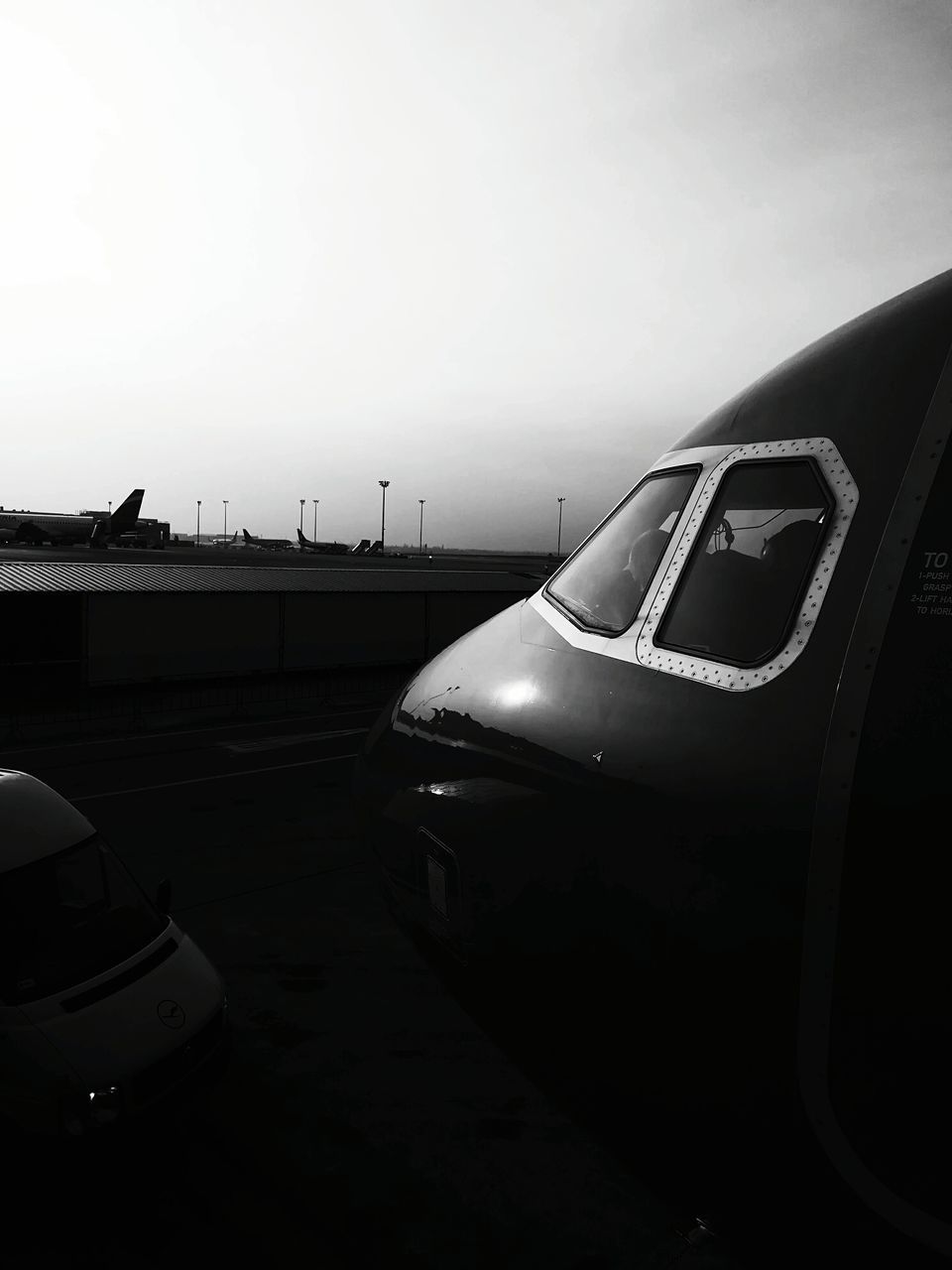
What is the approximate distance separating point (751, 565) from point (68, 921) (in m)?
6.23

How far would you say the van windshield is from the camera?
693 cm

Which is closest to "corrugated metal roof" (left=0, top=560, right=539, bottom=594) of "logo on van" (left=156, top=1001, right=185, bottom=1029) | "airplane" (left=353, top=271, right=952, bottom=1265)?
"logo on van" (left=156, top=1001, right=185, bottom=1029)

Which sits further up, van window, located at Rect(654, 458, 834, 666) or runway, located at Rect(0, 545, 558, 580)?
van window, located at Rect(654, 458, 834, 666)

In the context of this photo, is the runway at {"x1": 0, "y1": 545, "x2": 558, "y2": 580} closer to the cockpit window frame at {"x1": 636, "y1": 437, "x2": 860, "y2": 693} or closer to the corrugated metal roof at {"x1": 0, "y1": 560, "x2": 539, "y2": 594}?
the corrugated metal roof at {"x1": 0, "y1": 560, "x2": 539, "y2": 594}

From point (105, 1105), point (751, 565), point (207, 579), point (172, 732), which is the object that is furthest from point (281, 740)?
point (751, 565)

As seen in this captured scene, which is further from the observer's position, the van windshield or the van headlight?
the van windshield

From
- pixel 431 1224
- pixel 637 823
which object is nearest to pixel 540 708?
pixel 637 823

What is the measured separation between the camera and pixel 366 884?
12.9m

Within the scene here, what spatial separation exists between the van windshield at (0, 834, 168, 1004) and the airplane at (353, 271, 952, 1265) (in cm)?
392

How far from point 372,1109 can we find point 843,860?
6029 mm

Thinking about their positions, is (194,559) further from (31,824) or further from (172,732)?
(31,824)

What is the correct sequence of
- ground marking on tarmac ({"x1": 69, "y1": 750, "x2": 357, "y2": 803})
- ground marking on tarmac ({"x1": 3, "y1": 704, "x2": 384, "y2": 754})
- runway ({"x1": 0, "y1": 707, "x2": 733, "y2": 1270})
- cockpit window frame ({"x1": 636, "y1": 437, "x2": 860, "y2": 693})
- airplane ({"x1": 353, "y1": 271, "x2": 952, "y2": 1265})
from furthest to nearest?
ground marking on tarmac ({"x1": 3, "y1": 704, "x2": 384, "y2": 754}) < ground marking on tarmac ({"x1": 69, "y1": 750, "x2": 357, "y2": 803}) < runway ({"x1": 0, "y1": 707, "x2": 733, "y2": 1270}) < cockpit window frame ({"x1": 636, "y1": 437, "x2": 860, "y2": 693}) < airplane ({"x1": 353, "y1": 271, "x2": 952, "y2": 1265})

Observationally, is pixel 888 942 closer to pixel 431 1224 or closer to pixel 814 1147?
pixel 814 1147

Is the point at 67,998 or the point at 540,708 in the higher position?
the point at 540,708
